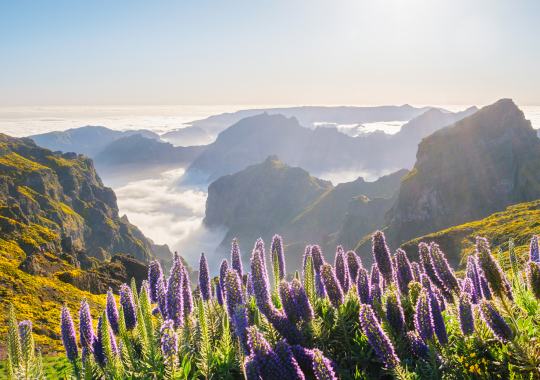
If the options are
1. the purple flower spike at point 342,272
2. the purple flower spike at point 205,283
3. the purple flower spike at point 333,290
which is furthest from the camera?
the purple flower spike at point 205,283

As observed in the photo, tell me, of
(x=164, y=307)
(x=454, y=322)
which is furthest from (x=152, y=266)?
(x=454, y=322)

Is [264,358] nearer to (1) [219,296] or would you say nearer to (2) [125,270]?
(1) [219,296]

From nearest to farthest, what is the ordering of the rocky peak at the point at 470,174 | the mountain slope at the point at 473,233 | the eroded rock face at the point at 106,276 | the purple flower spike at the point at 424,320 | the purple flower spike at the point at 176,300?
the purple flower spike at the point at 424,320
the purple flower spike at the point at 176,300
the eroded rock face at the point at 106,276
the mountain slope at the point at 473,233
the rocky peak at the point at 470,174

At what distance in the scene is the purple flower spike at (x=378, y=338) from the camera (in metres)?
4.34

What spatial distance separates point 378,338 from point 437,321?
3.54 feet

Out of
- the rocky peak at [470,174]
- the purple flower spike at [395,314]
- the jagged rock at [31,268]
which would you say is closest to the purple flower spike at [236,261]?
the purple flower spike at [395,314]

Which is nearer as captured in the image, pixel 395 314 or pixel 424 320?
pixel 424 320

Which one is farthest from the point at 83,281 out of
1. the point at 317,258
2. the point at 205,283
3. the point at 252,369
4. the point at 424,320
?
the point at 424,320

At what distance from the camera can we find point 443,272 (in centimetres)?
577

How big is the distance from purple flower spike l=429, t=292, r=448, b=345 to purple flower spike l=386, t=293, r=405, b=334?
570 mm

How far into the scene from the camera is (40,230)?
5834 cm

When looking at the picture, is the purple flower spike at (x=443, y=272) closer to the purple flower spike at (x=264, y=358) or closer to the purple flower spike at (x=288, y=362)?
the purple flower spike at (x=288, y=362)

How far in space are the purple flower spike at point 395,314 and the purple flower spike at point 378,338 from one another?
0.93 metres

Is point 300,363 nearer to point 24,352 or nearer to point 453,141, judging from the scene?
point 24,352
